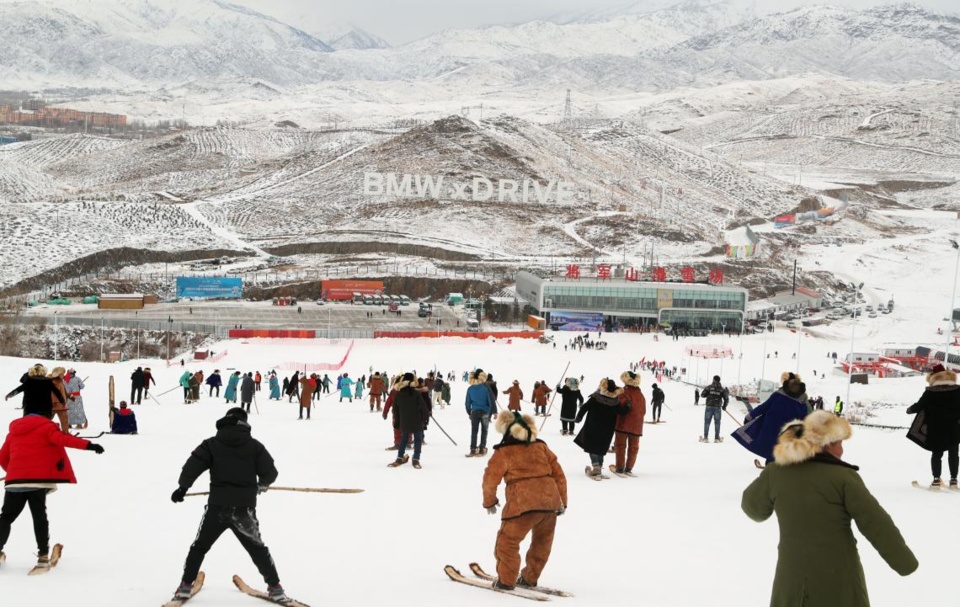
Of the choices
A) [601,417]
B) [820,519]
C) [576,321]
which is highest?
[576,321]

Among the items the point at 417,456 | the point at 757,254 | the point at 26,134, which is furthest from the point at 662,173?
the point at 417,456

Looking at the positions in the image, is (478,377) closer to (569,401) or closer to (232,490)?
(569,401)

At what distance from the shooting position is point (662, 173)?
140m

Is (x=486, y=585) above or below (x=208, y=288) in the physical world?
below

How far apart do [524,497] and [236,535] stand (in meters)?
2.01

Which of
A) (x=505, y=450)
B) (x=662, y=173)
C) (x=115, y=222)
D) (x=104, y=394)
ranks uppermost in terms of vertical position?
(x=662, y=173)

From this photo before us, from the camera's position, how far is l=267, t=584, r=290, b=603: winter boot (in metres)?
7.36

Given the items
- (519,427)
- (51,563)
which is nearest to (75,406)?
(51,563)

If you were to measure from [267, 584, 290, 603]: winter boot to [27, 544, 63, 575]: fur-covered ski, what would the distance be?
72.9 inches

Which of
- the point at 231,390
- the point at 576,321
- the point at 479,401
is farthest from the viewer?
the point at 576,321

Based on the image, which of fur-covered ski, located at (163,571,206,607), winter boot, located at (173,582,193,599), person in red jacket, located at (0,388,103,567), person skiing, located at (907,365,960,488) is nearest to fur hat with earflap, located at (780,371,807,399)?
person skiing, located at (907,365,960,488)

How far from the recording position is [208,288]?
242ft

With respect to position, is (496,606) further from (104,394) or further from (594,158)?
(594,158)

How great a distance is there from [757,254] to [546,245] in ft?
63.6
